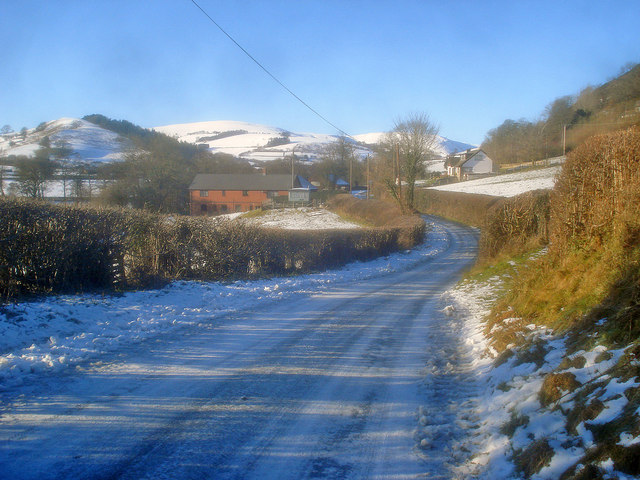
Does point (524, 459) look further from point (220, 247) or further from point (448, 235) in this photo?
point (448, 235)

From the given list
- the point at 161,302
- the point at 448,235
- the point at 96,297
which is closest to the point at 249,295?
the point at 161,302

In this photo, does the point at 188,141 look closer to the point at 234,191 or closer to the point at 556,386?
the point at 234,191

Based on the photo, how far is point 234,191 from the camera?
6781cm

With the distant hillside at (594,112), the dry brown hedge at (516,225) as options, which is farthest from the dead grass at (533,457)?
the dry brown hedge at (516,225)

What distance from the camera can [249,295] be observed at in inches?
457

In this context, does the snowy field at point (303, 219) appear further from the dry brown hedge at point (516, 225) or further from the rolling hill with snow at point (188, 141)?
the dry brown hedge at point (516, 225)

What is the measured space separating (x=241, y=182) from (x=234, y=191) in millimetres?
2375

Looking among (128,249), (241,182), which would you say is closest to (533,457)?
(128,249)

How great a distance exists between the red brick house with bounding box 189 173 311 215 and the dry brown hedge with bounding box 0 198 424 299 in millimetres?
46196

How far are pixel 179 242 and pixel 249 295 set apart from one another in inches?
114

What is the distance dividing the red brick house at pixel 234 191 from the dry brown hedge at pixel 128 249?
46196 millimetres

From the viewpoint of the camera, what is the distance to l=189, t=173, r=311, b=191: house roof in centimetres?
6519

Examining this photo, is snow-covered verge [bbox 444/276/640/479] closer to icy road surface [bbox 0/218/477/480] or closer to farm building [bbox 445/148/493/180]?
icy road surface [bbox 0/218/477/480]

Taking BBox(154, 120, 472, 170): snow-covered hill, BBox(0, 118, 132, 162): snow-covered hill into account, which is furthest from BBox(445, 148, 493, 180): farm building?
BBox(0, 118, 132, 162): snow-covered hill
